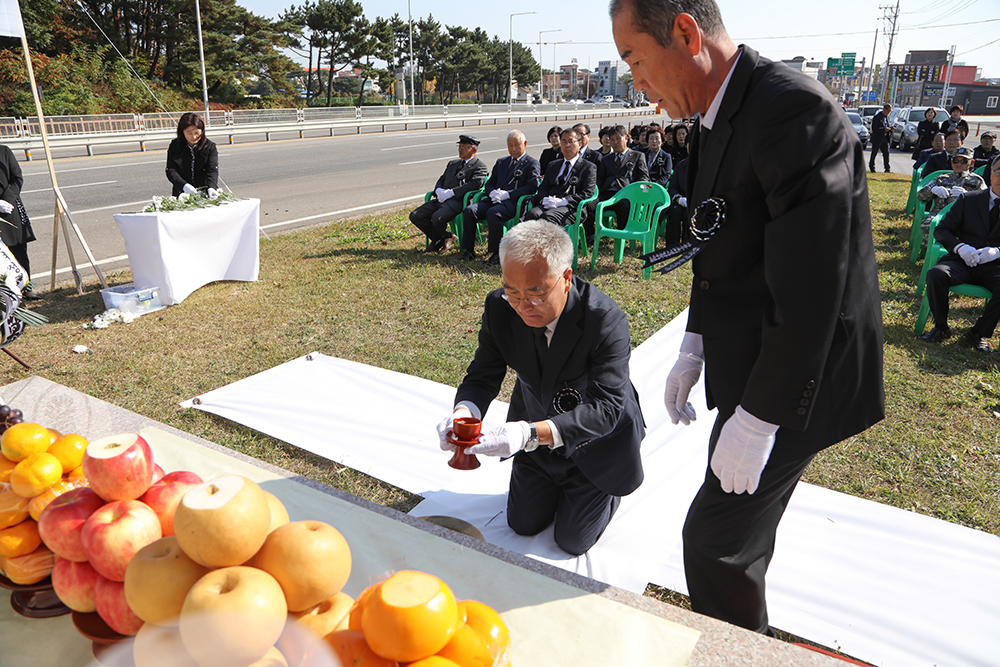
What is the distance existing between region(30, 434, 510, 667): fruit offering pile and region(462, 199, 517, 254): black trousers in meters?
6.94

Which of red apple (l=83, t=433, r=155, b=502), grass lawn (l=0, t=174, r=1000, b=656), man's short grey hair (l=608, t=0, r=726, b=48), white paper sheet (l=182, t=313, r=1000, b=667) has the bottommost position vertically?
white paper sheet (l=182, t=313, r=1000, b=667)

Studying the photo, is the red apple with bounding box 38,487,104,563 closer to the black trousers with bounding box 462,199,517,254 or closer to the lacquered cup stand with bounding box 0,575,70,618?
the lacquered cup stand with bounding box 0,575,70,618

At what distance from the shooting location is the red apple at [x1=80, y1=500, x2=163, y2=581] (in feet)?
3.84

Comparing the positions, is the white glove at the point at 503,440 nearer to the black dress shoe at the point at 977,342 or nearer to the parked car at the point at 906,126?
the black dress shoe at the point at 977,342

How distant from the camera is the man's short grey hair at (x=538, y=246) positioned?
2.11 m

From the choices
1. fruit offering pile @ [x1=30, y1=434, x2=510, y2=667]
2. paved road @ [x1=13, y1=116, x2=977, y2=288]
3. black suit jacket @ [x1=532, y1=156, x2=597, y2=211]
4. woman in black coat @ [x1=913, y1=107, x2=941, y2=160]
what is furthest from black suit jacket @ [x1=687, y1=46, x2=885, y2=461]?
woman in black coat @ [x1=913, y1=107, x2=941, y2=160]

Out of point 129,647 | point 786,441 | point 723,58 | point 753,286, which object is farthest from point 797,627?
point 129,647

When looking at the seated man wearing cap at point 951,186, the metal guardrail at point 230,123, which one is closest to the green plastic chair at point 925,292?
the seated man wearing cap at point 951,186

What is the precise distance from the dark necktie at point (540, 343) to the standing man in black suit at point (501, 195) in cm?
544

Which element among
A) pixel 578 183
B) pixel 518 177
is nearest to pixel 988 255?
pixel 578 183

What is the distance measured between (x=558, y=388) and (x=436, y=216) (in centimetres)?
610

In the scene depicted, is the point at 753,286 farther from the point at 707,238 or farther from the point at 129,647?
the point at 129,647

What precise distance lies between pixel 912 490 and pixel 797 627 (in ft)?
4.53

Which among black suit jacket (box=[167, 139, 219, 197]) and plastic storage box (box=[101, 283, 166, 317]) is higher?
black suit jacket (box=[167, 139, 219, 197])
